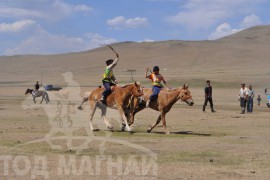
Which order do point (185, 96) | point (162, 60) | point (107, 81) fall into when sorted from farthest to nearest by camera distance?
point (162, 60) → point (107, 81) → point (185, 96)

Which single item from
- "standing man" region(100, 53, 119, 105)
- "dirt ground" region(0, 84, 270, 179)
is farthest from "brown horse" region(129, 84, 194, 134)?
"standing man" region(100, 53, 119, 105)

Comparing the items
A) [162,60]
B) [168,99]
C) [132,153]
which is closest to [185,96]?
[168,99]

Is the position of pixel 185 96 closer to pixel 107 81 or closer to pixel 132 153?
pixel 107 81

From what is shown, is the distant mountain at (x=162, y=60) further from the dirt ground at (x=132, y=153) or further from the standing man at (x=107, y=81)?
the dirt ground at (x=132, y=153)

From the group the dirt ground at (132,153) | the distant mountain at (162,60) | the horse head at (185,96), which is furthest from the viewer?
the distant mountain at (162,60)

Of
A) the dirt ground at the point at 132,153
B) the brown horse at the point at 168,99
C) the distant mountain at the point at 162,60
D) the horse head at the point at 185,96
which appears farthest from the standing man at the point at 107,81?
the distant mountain at the point at 162,60

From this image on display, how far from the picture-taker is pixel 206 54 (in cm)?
14600

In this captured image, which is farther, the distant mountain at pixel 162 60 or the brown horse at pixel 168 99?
the distant mountain at pixel 162 60

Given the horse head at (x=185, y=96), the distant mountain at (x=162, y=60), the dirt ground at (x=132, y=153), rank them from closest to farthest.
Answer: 1. the dirt ground at (x=132, y=153)
2. the horse head at (x=185, y=96)
3. the distant mountain at (x=162, y=60)

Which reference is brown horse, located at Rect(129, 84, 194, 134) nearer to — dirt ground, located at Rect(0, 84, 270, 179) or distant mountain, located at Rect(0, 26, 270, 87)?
dirt ground, located at Rect(0, 84, 270, 179)

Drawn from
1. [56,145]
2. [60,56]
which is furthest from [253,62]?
[56,145]

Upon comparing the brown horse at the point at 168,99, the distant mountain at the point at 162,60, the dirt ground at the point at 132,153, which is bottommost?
the dirt ground at the point at 132,153

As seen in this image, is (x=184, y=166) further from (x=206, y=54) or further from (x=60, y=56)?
(x=60, y=56)

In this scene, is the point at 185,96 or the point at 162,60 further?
the point at 162,60
